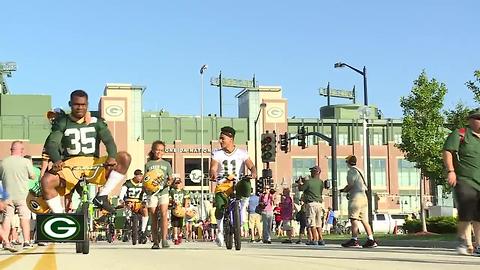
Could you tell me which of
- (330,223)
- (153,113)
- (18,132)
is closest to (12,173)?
(330,223)

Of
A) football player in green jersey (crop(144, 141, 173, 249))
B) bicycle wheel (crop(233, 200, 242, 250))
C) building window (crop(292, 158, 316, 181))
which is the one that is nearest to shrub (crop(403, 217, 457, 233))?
football player in green jersey (crop(144, 141, 173, 249))

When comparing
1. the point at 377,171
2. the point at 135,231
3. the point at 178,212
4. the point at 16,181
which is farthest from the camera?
the point at 377,171

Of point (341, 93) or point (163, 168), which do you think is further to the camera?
point (341, 93)

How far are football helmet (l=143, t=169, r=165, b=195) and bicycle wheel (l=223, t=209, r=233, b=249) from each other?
173cm

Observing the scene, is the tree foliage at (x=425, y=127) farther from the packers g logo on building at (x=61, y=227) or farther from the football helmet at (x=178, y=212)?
the packers g logo on building at (x=61, y=227)

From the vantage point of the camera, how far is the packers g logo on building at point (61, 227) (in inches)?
396

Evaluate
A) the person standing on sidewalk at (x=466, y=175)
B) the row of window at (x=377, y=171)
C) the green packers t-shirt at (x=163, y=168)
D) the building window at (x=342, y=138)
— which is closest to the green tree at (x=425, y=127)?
the green packers t-shirt at (x=163, y=168)

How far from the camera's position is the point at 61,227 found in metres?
10.1

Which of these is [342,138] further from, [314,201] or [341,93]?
[314,201]

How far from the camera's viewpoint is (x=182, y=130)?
107938mm

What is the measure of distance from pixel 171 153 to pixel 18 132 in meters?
19.1

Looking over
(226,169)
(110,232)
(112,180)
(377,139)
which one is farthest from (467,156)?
(377,139)

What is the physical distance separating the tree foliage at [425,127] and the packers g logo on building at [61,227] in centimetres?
2742

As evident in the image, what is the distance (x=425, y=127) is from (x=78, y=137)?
91.9ft
